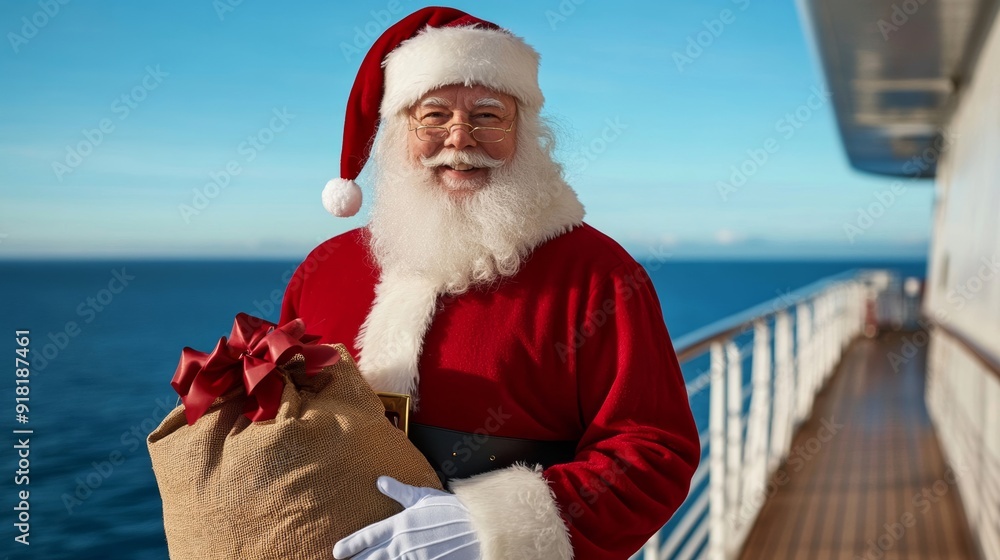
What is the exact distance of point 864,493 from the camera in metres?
3.96

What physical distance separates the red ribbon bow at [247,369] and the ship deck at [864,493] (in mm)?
2543

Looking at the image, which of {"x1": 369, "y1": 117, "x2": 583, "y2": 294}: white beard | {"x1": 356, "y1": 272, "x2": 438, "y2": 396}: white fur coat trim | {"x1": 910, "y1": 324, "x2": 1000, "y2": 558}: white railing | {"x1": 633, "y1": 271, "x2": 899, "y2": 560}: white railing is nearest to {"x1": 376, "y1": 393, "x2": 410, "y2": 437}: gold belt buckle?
{"x1": 356, "y1": 272, "x2": 438, "y2": 396}: white fur coat trim

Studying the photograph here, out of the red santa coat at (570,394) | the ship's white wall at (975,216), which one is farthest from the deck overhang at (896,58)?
the red santa coat at (570,394)

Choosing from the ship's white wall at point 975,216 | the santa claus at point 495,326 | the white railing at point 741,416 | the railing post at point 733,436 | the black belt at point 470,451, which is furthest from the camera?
the ship's white wall at point 975,216

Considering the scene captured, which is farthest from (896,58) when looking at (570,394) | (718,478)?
(570,394)

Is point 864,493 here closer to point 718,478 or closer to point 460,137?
point 718,478

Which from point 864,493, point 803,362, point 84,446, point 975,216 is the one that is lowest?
point 864,493

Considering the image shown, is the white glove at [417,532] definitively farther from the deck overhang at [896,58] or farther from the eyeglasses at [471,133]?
the deck overhang at [896,58]

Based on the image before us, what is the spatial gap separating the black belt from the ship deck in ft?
7.31

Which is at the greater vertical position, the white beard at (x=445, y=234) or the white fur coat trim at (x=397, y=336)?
the white beard at (x=445, y=234)

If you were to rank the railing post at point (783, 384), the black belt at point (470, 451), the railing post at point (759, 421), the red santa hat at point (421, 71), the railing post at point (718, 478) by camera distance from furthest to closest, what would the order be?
1. the railing post at point (783, 384)
2. the railing post at point (759, 421)
3. the railing post at point (718, 478)
4. the red santa hat at point (421, 71)
5. the black belt at point (470, 451)

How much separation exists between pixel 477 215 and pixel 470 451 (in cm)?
37

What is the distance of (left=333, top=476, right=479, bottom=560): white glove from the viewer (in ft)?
3.48

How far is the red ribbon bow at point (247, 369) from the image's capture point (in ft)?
3.59
